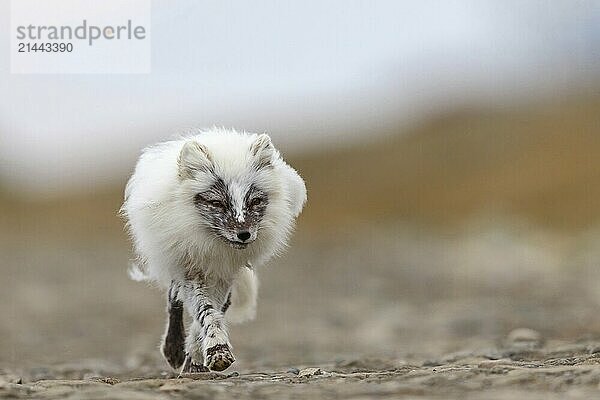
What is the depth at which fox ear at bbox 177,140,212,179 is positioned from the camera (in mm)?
9273

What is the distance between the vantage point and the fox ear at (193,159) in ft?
30.4

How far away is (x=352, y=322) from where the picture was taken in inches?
721

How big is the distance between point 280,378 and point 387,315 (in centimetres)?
Result: 1070

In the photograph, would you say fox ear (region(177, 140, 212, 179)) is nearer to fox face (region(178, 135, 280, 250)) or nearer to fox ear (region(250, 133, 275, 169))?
fox face (region(178, 135, 280, 250))

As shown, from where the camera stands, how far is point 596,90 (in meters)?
45.1

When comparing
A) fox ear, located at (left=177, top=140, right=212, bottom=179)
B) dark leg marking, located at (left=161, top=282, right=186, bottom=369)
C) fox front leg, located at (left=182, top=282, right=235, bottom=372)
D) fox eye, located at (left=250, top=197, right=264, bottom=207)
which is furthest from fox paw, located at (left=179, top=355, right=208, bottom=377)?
fox ear, located at (left=177, top=140, right=212, bottom=179)

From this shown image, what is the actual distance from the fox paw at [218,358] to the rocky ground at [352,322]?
222mm

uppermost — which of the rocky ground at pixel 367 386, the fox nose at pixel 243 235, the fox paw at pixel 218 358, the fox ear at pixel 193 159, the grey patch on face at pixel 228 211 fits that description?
the fox ear at pixel 193 159

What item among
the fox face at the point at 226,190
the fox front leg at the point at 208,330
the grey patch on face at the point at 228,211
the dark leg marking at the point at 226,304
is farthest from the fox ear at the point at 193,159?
the dark leg marking at the point at 226,304

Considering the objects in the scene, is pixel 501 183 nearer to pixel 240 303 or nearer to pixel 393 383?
pixel 240 303

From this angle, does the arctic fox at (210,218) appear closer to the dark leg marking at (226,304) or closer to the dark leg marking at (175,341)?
the dark leg marking at (226,304)

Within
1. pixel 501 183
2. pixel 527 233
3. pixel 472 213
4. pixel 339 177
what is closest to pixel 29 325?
pixel 527 233

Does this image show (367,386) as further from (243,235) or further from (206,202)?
(206,202)

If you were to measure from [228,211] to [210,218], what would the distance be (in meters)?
0.20
